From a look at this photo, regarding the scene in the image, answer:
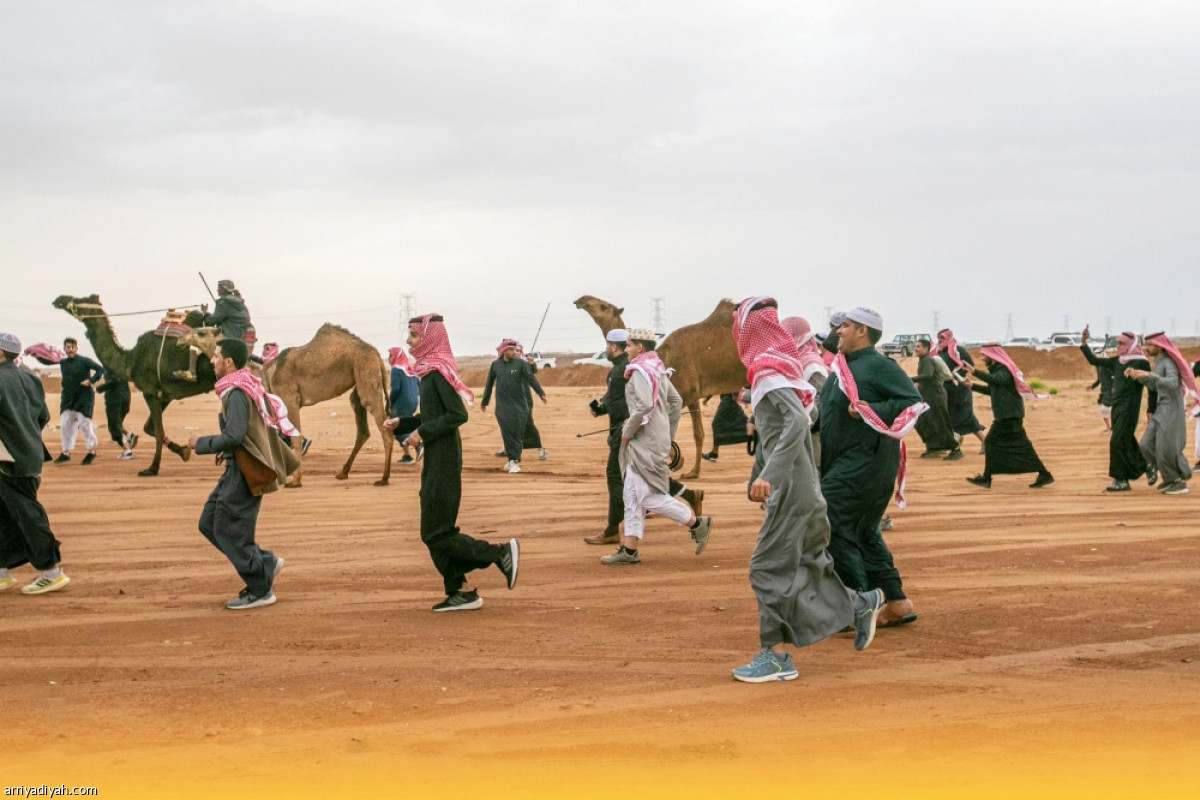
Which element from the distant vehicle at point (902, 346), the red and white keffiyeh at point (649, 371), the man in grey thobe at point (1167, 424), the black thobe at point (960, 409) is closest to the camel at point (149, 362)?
the red and white keffiyeh at point (649, 371)

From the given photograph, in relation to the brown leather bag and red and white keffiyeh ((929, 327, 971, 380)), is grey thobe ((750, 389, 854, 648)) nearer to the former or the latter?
the brown leather bag

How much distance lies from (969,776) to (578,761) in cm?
159

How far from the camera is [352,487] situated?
17.7 m

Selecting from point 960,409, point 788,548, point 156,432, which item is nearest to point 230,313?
point 156,432

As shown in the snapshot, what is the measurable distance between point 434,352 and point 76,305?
14.1 m

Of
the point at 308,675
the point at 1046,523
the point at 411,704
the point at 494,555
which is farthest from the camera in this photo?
the point at 1046,523

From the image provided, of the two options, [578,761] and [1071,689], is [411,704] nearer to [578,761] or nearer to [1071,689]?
[578,761]

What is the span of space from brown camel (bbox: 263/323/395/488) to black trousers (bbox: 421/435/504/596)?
1072 centimetres

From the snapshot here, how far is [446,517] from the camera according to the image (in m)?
8.52

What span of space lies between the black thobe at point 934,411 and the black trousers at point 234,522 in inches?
558

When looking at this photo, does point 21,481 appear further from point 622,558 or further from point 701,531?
point 701,531

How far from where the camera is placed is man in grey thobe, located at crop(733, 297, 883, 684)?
680 centimetres

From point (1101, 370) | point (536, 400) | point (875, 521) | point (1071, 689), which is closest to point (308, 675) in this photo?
point (875, 521)

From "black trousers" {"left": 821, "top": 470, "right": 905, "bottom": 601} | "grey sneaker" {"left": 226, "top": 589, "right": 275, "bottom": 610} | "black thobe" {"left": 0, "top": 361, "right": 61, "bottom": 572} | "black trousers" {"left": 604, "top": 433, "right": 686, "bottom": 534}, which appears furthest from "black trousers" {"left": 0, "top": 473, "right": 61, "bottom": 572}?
"black trousers" {"left": 821, "top": 470, "right": 905, "bottom": 601}
